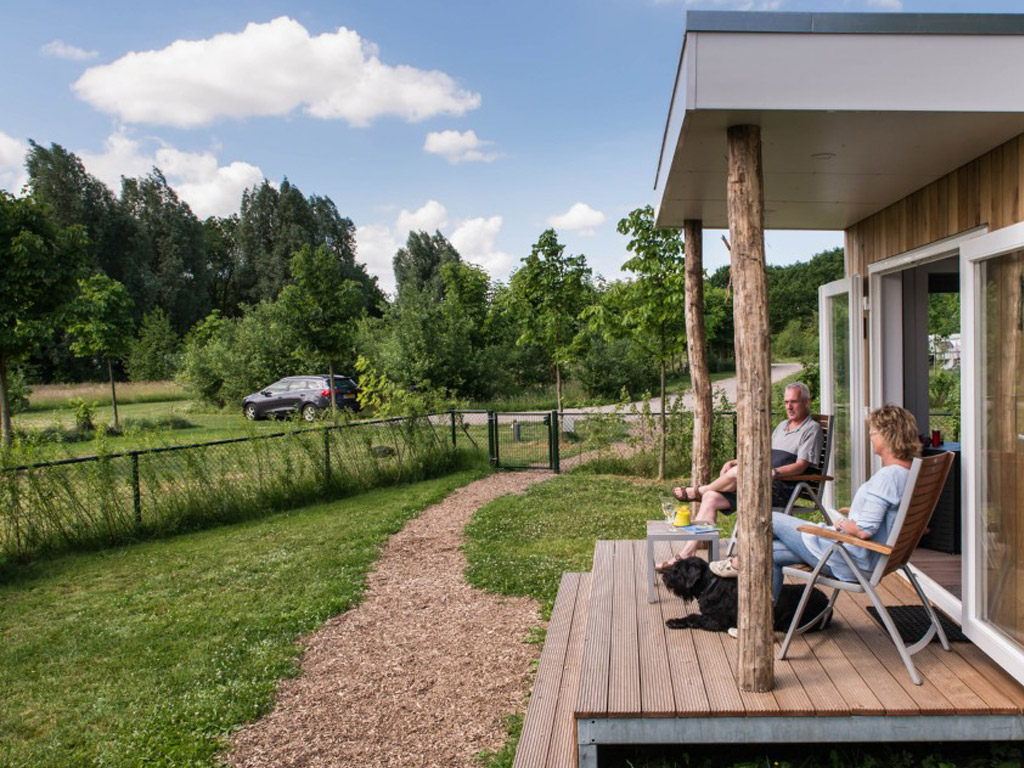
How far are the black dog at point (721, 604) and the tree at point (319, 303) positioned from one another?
50.2 ft

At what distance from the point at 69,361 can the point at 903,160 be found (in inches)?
1654

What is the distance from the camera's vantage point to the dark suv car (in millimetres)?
20969

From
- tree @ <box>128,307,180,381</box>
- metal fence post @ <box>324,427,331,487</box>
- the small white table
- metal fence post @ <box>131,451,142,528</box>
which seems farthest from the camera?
tree @ <box>128,307,180,381</box>

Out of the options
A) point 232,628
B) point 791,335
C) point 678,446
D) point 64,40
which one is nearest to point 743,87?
point 232,628

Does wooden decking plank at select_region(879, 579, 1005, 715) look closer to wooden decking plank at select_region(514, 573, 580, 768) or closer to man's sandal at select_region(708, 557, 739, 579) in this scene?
man's sandal at select_region(708, 557, 739, 579)

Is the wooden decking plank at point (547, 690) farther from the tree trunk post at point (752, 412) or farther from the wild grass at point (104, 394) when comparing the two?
the wild grass at point (104, 394)

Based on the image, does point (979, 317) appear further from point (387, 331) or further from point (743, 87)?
point (387, 331)

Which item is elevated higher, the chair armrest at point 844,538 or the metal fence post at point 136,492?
the chair armrest at point 844,538

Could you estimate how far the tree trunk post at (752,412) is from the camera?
298cm

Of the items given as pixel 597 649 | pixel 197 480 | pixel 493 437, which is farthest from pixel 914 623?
pixel 493 437

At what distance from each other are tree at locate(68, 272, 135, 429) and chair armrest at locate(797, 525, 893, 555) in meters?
17.7

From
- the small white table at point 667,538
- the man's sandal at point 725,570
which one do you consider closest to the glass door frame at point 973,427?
the man's sandal at point 725,570

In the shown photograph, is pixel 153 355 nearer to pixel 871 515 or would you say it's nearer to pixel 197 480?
pixel 197 480

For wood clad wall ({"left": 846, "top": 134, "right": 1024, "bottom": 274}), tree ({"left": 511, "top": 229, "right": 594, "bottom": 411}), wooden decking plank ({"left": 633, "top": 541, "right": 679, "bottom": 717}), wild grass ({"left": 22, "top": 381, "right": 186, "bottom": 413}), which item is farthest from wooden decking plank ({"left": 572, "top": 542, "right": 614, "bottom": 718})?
wild grass ({"left": 22, "top": 381, "right": 186, "bottom": 413})
